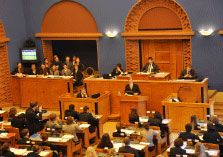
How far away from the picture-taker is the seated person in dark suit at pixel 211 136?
10.3m

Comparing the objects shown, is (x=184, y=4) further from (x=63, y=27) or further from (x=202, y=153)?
(x=202, y=153)

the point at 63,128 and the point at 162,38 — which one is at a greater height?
the point at 162,38

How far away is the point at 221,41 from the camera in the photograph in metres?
16.3

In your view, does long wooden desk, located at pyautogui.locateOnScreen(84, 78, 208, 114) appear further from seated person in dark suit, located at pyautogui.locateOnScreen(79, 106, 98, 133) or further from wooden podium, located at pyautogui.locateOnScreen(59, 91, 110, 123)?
seated person in dark suit, located at pyautogui.locateOnScreen(79, 106, 98, 133)

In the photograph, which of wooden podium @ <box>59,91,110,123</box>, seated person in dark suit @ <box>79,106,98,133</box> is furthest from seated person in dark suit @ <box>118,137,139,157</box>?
wooden podium @ <box>59,91,110,123</box>

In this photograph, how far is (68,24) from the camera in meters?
19.0

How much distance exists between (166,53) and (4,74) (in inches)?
278

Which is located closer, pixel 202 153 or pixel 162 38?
pixel 202 153

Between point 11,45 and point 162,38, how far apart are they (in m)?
6.60

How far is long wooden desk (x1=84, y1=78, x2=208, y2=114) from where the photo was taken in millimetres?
14016

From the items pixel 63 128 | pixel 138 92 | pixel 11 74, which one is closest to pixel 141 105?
pixel 138 92

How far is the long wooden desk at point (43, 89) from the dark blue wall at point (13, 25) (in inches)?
63.0

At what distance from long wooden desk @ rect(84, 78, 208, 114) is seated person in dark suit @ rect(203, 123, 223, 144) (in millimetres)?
3180

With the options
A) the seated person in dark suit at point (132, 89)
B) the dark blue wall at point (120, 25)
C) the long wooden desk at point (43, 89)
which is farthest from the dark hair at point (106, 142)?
the dark blue wall at point (120, 25)
